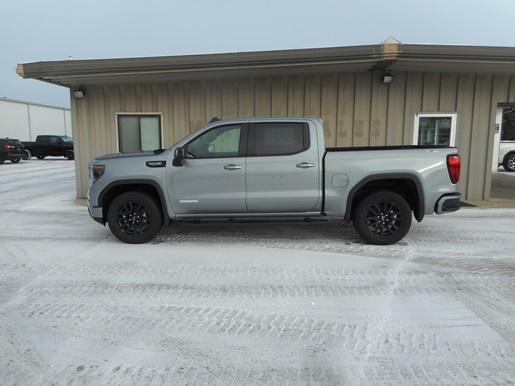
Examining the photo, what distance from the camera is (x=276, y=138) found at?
595 cm

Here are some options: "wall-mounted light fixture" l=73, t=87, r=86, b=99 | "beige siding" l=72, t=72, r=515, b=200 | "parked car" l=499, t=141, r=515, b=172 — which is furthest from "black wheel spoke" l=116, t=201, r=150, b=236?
"parked car" l=499, t=141, r=515, b=172

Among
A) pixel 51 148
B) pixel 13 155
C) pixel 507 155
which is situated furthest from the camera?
pixel 51 148

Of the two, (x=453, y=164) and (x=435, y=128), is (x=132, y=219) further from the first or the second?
A: (x=435, y=128)

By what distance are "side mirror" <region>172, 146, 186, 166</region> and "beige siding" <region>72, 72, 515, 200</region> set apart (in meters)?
4.15

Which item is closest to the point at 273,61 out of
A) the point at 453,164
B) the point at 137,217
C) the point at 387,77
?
the point at 387,77

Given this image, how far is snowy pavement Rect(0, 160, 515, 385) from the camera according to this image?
2.84 meters

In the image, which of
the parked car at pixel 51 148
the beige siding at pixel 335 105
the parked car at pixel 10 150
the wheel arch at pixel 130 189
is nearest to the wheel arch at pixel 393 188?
the wheel arch at pixel 130 189

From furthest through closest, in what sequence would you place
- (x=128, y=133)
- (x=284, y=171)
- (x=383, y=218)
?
(x=128, y=133), (x=383, y=218), (x=284, y=171)

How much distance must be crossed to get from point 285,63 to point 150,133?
3972 millimetres

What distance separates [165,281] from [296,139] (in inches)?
110

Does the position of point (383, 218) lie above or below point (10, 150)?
below

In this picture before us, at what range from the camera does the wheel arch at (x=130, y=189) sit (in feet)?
19.4

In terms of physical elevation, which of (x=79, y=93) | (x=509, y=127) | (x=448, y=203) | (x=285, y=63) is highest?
(x=285, y=63)

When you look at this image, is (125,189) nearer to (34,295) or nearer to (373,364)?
(34,295)
